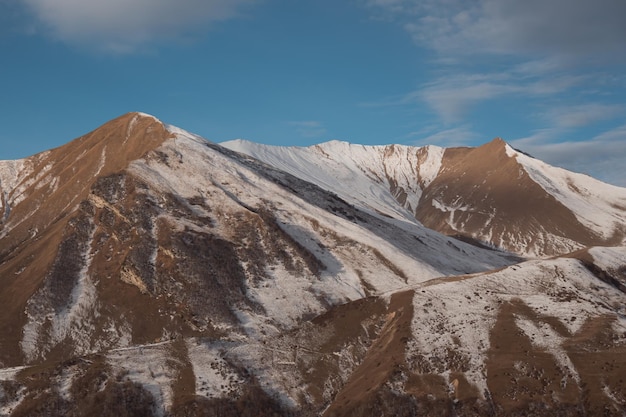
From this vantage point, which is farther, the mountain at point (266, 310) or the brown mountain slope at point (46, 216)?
the brown mountain slope at point (46, 216)

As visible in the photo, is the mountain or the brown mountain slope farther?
the brown mountain slope

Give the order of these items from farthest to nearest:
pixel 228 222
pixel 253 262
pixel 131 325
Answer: pixel 228 222, pixel 253 262, pixel 131 325

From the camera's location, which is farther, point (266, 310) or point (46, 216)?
point (46, 216)

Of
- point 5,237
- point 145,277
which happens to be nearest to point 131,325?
point 145,277

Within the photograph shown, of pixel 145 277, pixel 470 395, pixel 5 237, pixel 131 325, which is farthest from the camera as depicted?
pixel 5 237

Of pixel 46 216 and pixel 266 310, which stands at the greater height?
pixel 46 216

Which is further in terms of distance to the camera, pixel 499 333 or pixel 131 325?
pixel 131 325

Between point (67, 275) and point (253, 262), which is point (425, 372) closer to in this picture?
point (253, 262)

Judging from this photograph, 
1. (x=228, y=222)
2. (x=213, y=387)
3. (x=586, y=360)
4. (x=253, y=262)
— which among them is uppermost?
(x=228, y=222)
